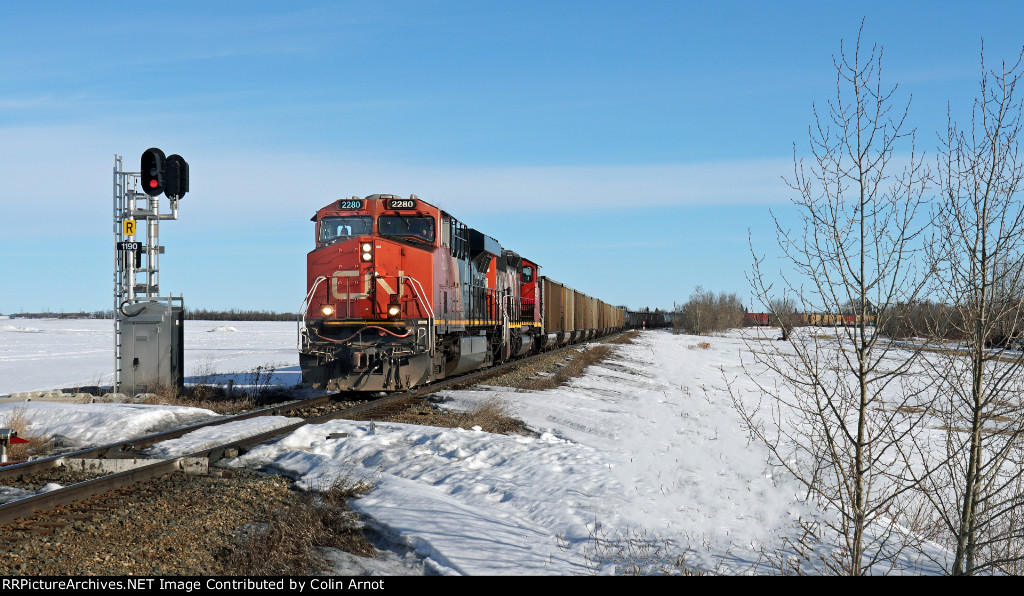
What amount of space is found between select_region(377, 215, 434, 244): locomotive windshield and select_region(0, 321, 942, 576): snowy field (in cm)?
342

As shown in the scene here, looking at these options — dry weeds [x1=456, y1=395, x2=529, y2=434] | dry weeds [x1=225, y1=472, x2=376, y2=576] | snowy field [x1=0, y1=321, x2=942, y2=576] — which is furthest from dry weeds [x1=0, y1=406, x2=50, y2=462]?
dry weeds [x1=456, y1=395, x2=529, y2=434]

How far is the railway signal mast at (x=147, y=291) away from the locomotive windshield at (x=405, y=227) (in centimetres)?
465

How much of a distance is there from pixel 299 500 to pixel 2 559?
2.33 m

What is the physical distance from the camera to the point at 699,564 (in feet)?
18.3

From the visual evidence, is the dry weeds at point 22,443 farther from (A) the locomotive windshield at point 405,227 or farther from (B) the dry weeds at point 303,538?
(A) the locomotive windshield at point 405,227

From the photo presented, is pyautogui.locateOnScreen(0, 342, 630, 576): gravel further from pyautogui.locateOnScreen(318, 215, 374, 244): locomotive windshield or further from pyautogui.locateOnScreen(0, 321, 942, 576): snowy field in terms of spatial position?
pyautogui.locateOnScreen(318, 215, 374, 244): locomotive windshield

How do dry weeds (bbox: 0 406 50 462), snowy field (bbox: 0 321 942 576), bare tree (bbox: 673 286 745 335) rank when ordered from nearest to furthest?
1. snowy field (bbox: 0 321 942 576)
2. dry weeds (bbox: 0 406 50 462)
3. bare tree (bbox: 673 286 745 335)

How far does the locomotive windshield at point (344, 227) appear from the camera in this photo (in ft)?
48.7

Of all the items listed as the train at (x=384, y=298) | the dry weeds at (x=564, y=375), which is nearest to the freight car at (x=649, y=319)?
the dry weeds at (x=564, y=375)

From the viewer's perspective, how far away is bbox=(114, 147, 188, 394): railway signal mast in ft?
50.8

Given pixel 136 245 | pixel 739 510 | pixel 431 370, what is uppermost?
pixel 136 245

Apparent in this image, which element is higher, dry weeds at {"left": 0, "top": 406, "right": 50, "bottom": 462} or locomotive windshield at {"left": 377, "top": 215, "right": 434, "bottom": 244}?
locomotive windshield at {"left": 377, "top": 215, "right": 434, "bottom": 244}
